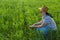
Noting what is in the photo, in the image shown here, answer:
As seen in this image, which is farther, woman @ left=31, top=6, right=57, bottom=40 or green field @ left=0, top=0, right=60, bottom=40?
green field @ left=0, top=0, right=60, bottom=40

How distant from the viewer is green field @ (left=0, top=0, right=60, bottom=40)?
632cm

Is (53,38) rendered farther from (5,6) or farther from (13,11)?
(5,6)

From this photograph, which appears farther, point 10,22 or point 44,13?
point 10,22

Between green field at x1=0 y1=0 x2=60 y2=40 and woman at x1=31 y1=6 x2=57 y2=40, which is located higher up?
woman at x1=31 y1=6 x2=57 y2=40

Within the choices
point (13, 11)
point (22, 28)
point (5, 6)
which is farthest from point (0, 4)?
point (22, 28)

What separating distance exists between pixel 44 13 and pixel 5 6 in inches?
125

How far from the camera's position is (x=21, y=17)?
24.5 feet

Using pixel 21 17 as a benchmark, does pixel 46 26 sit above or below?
above

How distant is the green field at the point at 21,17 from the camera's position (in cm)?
632

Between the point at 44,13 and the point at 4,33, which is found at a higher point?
the point at 44,13

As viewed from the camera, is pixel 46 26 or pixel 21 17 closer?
pixel 46 26

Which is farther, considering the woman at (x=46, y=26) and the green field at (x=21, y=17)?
the green field at (x=21, y=17)

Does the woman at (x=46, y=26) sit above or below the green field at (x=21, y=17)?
above

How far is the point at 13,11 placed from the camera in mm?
8320
